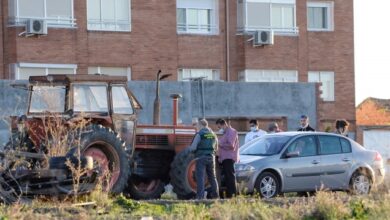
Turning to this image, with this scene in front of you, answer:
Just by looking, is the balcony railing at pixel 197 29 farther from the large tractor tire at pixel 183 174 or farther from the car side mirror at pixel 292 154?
the large tractor tire at pixel 183 174

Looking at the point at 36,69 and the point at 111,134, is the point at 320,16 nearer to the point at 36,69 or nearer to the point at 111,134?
the point at 36,69

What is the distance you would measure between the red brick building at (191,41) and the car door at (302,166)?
16.0 meters

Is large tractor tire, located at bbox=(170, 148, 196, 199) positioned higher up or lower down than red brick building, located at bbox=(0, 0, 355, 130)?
lower down

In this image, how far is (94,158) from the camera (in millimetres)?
19516

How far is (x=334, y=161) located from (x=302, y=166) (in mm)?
993

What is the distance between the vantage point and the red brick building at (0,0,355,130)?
38031 millimetres

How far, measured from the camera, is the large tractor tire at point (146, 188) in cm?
2180

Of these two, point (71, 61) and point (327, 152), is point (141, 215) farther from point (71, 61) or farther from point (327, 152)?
point (71, 61)

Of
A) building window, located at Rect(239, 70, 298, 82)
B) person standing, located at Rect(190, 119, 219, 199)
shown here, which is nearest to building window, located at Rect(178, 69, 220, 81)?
building window, located at Rect(239, 70, 298, 82)

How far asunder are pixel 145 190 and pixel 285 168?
119 inches

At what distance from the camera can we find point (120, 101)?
21.2 m

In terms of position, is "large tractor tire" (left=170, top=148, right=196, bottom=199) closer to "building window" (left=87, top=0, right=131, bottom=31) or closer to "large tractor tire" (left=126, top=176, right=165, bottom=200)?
"large tractor tire" (left=126, top=176, right=165, bottom=200)

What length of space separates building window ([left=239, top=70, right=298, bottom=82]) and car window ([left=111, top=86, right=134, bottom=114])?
20.9 metres

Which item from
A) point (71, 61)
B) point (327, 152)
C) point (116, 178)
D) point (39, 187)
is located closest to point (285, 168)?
point (327, 152)
